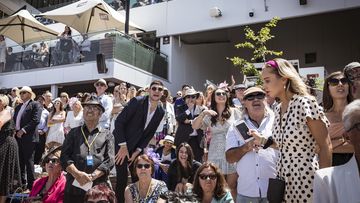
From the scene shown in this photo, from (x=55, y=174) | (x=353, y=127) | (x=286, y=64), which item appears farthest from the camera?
(x=55, y=174)

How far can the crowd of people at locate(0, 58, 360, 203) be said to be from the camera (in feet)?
10.1

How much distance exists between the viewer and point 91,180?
4.71m

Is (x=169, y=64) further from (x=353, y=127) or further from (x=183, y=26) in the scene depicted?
(x=353, y=127)

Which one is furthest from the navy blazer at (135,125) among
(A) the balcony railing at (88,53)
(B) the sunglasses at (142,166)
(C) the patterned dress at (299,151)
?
(A) the balcony railing at (88,53)

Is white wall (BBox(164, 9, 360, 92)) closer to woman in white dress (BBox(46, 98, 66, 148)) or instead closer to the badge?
→ woman in white dress (BBox(46, 98, 66, 148))

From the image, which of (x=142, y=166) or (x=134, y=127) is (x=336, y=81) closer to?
(x=142, y=166)

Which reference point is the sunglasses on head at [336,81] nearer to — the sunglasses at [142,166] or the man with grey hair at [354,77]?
the man with grey hair at [354,77]

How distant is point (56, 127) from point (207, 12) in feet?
33.1

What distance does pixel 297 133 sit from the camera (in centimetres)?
314

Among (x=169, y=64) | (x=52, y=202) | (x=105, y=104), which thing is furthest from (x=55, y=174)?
(x=169, y=64)

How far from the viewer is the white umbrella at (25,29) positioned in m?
17.4

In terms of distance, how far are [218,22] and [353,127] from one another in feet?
50.9

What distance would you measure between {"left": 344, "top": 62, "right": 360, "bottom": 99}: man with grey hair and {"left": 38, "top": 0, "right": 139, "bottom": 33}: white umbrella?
41.8 feet

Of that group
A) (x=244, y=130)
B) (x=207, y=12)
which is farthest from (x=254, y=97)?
(x=207, y=12)
